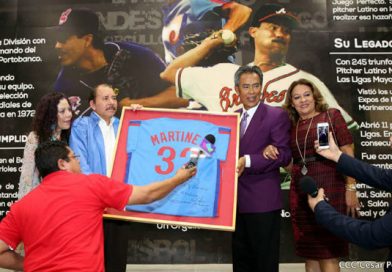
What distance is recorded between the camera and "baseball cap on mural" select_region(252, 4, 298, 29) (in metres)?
4.06

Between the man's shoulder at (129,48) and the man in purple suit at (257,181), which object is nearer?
the man in purple suit at (257,181)

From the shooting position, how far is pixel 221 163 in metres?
2.38

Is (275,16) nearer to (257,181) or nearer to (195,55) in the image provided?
(195,55)

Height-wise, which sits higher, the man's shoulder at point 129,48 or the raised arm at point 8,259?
the man's shoulder at point 129,48

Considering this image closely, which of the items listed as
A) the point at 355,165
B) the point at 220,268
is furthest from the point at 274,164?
the point at 220,268

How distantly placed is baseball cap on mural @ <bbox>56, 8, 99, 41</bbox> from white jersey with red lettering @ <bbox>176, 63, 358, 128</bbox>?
1.19 meters

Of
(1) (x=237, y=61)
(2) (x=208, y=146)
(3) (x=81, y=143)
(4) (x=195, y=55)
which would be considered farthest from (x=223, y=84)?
(3) (x=81, y=143)

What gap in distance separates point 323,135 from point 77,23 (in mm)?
3121

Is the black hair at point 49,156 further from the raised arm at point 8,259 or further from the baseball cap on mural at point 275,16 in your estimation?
the baseball cap on mural at point 275,16

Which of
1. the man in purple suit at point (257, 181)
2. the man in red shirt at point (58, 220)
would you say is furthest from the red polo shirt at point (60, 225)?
the man in purple suit at point (257, 181)

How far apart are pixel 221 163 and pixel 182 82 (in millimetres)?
1828

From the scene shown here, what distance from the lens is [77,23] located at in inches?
164

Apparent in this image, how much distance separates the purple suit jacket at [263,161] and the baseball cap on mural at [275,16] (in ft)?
6.36

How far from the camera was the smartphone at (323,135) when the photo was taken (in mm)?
2305
